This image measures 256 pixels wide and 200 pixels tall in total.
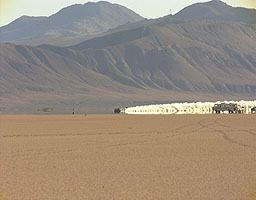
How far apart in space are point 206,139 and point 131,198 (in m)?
15.3

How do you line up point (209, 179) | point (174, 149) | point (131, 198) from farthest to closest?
point (174, 149) < point (209, 179) < point (131, 198)

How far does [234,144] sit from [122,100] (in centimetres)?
15872

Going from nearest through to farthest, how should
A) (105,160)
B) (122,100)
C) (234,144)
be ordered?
(105,160)
(234,144)
(122,100)

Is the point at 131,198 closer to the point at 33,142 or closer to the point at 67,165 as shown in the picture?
the point at 67,165

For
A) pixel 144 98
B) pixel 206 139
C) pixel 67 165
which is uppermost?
pixel 67 165

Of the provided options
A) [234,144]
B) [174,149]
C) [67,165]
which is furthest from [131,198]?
[234,144]

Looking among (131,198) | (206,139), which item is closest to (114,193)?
(131,198)

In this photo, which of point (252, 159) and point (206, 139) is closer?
point (252, 159)

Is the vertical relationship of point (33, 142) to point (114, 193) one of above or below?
below

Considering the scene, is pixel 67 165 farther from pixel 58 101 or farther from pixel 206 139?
pixel 58 101

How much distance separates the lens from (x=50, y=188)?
43.2ft

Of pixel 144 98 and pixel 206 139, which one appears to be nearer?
pixel 206 139

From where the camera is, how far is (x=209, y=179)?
47.0 ft

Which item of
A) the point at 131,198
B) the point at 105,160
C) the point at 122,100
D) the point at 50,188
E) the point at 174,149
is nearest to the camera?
the point at 131,198
